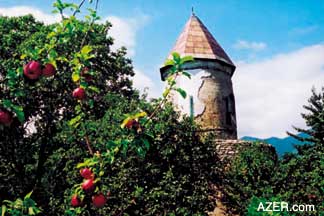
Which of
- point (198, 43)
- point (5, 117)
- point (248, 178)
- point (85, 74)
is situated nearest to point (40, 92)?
point (198, 43)

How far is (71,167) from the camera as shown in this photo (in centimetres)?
1455

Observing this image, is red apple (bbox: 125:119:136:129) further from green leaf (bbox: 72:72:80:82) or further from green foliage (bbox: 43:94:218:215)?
green foliage (bbox: 43:94:218:215)

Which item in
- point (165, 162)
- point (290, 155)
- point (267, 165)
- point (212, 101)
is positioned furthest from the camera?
point (290, 155)

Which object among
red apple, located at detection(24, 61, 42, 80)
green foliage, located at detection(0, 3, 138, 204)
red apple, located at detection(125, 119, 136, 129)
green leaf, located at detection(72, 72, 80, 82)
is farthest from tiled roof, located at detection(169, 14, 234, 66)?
red apple, located at detection(24, 61, 42, 80)

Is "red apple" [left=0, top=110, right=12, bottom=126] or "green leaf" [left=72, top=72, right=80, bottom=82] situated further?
"green leaf" [left=72, top=72, right=80, bottom=82]

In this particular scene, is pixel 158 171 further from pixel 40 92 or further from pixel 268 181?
pixel 40 92

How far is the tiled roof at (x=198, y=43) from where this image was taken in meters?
20.1

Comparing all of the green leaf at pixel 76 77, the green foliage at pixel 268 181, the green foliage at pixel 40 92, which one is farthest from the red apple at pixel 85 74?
the green foliage at pixel 268 181

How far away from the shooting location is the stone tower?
19.5m

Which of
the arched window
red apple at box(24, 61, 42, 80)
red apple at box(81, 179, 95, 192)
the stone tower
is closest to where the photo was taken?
red apple at box(24, 61, 42, 80)

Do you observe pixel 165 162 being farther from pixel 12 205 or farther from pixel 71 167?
pixel 12 205

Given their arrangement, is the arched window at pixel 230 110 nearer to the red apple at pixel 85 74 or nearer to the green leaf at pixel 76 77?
the red apple at pixel 85 74

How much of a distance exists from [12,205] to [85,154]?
1070 cm

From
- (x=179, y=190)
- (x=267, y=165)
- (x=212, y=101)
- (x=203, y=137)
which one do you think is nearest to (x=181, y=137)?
(x=203, y=137)
